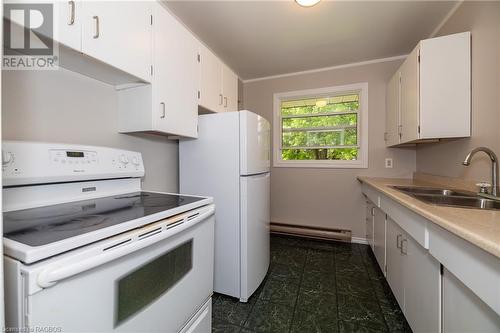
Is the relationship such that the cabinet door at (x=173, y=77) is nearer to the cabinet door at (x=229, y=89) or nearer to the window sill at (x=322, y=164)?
the cabinet door at (x=229, y=89)

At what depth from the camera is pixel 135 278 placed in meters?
0.77

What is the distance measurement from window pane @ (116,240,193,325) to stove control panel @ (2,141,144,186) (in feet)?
2.20

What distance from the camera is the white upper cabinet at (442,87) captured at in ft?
5.04

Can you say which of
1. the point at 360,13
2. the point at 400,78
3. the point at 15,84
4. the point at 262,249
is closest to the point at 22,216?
the point at 15,84

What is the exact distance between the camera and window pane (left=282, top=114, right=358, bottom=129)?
2.88 meters

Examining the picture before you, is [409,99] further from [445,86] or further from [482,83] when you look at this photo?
[482,83]

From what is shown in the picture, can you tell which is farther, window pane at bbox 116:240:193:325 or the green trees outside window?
the green trees outside window

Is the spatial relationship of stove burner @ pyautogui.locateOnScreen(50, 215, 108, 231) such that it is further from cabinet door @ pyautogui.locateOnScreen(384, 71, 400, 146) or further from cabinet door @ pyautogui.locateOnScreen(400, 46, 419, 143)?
cabinet door @ pyautogui.locateOnScreen(384, 71, 400, 146)

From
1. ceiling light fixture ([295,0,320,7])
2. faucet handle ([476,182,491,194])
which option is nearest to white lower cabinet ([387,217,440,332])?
faucet handle ([476,182,491,194])

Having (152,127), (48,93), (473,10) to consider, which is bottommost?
(152,127)

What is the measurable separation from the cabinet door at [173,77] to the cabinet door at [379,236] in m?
1.79

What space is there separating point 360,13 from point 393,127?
1176 mm

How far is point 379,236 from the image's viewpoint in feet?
6.57

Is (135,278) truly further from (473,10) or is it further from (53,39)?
(473,10)
